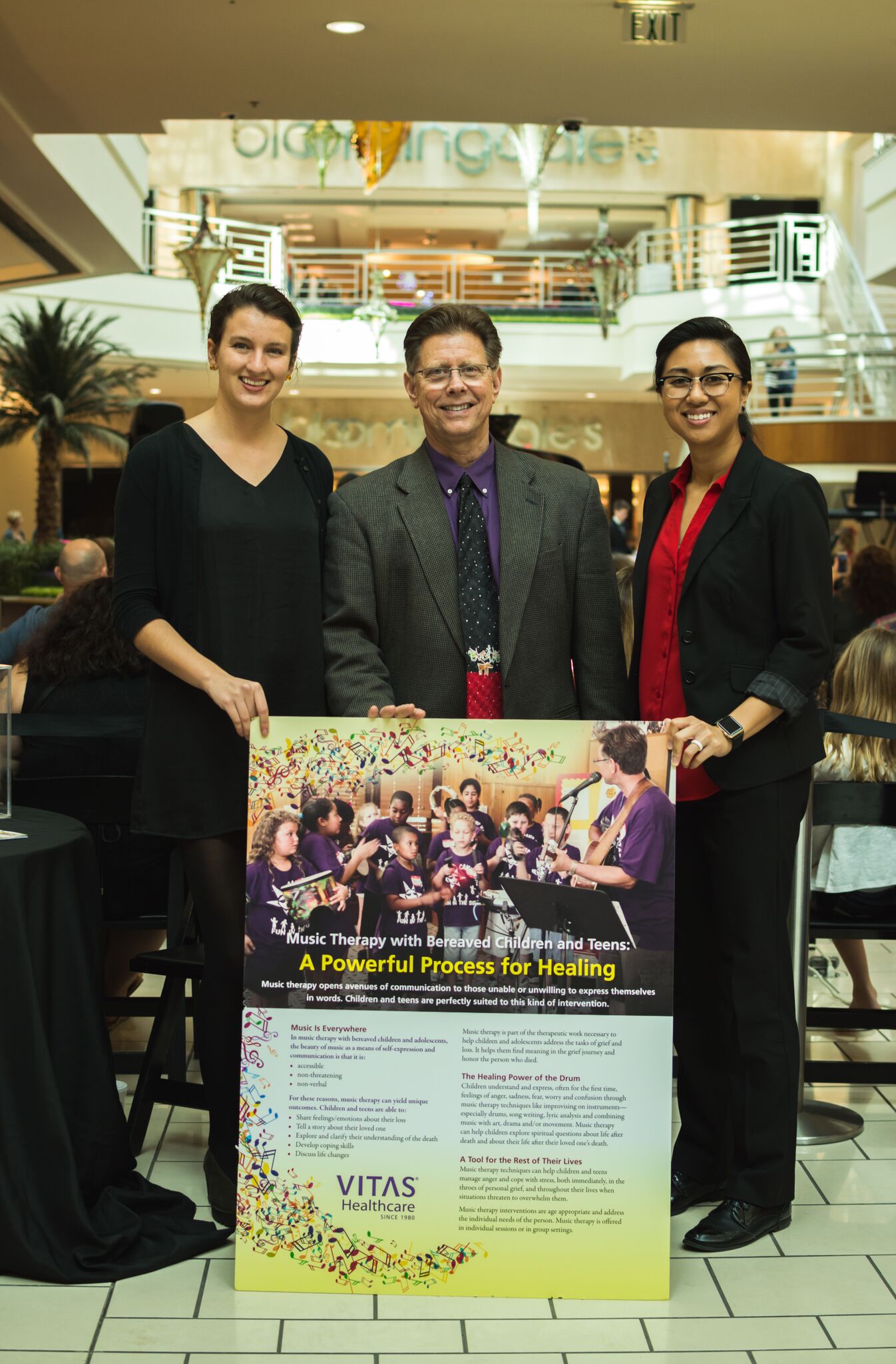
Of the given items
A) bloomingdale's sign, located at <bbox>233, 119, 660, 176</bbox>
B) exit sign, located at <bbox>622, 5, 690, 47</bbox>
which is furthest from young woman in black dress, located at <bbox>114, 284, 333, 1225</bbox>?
bloomingdale's sign, located at <bbox>233, 119, 660, 176</bbox>

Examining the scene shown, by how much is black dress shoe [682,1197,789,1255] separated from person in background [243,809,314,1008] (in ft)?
3.17

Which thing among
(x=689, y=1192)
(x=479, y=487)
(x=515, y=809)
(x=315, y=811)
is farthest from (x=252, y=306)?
(x=689, y=1192)

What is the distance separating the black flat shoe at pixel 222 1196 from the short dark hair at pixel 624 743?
1.18 meters

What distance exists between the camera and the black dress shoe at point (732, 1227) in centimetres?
277

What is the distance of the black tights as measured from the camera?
9.20 ft

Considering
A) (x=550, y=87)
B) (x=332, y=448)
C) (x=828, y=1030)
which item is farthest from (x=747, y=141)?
(x=828, y=1030)

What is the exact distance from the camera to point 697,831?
2850mm

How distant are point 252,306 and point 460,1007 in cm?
137

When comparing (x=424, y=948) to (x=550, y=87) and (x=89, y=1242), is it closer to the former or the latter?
(x=89, y=1242)

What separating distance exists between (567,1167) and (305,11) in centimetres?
498

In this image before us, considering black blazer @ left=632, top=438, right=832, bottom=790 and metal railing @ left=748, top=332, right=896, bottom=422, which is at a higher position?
metal railing @ left=748, top=332, right=896, bottom=422

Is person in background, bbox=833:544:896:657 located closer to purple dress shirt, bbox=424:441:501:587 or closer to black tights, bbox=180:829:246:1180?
purple dress shirt, bbox=424:441:501:587

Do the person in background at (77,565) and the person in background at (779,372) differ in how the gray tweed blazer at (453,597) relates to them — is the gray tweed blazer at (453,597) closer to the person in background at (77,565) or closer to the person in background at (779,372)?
the person in background at (77,565)

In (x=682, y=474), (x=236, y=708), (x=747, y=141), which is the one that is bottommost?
(x=236, y=708)
